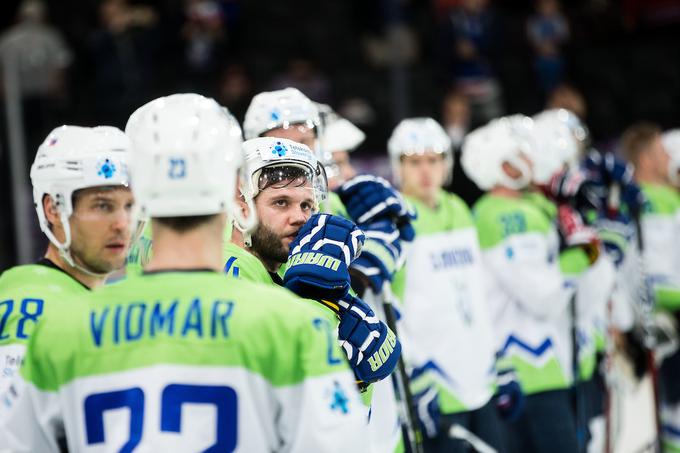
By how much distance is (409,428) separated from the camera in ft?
14.5

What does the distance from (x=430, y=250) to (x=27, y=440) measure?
110 inches

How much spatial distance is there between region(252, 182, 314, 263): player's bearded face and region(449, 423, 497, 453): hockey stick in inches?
75.2

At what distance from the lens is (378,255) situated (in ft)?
12.7

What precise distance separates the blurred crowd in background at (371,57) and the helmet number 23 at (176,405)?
554cm

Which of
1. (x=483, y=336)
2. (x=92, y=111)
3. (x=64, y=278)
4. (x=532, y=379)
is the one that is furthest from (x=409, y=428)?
(x=92, y=111)

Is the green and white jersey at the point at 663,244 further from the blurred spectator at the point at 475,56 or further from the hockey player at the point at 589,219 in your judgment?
the blurred spectator at the point at 475,56

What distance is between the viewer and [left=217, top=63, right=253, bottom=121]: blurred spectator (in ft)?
30.1

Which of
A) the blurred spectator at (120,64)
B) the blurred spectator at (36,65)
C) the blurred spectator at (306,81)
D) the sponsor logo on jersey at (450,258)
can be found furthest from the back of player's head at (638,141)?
the blurred spectator at (36,65)

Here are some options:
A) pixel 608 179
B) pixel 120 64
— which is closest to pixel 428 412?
pixel 608 179

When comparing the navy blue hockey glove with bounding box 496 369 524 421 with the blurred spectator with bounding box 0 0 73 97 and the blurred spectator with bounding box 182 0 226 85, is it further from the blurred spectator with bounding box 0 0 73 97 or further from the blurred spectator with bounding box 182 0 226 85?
the blurred spectator with bounding box 182 0 226 85

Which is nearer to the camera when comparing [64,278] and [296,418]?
[296,418]

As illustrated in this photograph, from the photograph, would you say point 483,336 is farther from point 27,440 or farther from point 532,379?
point 27,440

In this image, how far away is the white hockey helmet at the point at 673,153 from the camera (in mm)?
7641

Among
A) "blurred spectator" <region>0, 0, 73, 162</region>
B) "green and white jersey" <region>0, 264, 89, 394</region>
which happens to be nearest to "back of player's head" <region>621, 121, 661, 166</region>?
"blurred spectator" <region>0, 0, 73, 162</region>
